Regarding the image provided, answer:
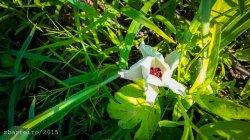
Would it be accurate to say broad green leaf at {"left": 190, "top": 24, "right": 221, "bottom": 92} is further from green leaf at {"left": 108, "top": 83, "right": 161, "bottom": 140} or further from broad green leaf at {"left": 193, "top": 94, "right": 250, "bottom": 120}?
green leaf at {"left": 108, "top": 83, "right": 161, "bottom": 140}

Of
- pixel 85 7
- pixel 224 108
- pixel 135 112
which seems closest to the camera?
pixel 224 108

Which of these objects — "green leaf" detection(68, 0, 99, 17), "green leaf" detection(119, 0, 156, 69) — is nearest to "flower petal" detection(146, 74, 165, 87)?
"green leaf" detection(119, 0, 156, 69)

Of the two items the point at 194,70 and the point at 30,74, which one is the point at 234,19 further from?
the point at 30,74

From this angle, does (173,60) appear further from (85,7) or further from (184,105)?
(85,7)

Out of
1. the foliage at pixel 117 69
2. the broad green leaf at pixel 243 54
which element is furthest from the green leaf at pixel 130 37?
the broad green leaf at pixel 243 54

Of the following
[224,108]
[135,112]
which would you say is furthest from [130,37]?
[224,108]

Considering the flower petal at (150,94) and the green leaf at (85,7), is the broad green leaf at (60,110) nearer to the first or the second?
the flower petal at (150,94)
